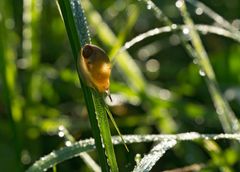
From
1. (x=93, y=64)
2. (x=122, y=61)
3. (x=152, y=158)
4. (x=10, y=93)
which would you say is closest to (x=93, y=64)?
(x=93, y=64)

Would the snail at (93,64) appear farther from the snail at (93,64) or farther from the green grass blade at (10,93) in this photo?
the green grass blade at (10,93)

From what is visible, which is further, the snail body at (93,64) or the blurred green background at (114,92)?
the blurred green background at (114,92)

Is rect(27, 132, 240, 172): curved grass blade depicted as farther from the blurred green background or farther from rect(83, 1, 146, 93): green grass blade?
rect(83, 1, 146, 93): green grass blade

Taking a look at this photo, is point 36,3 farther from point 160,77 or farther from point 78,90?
point 160,77

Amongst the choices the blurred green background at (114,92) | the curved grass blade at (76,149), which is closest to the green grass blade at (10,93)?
the blurred green background at (114,92)

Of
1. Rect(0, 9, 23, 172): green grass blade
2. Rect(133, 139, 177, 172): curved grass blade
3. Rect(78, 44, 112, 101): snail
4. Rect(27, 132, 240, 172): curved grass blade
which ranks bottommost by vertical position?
Rect(133, 139, 177, 172): curved grass blade

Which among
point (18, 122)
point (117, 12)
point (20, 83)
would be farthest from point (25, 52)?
point (117, 12)

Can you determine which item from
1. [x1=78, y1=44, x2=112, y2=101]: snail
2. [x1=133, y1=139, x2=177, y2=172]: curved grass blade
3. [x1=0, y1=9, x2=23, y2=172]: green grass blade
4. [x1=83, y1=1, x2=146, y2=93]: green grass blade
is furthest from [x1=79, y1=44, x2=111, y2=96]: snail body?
[x1=83, y1=1, x2=146, y2=93]: green grass blade

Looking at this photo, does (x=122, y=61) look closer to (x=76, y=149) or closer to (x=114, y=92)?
(x=114, y=92)
